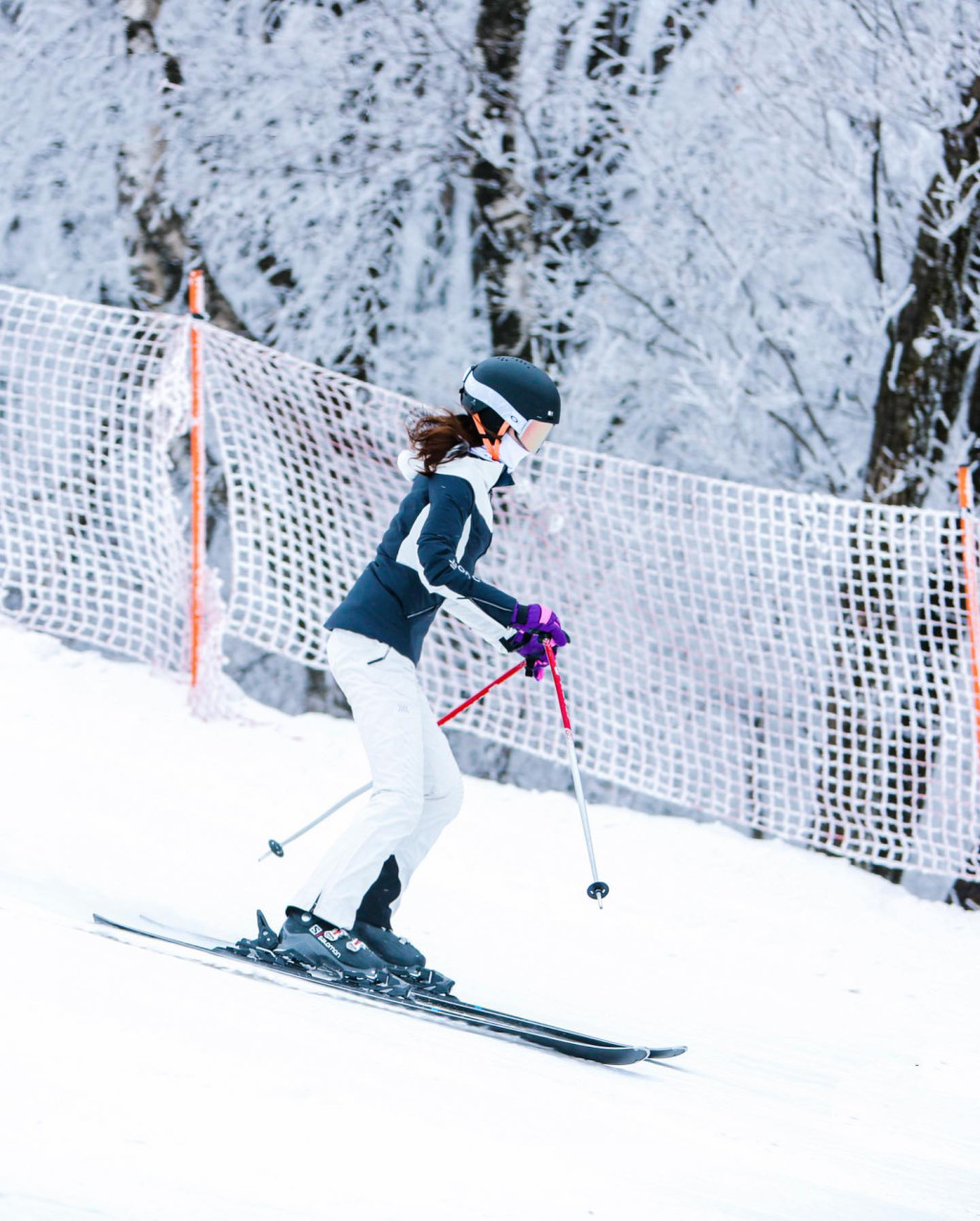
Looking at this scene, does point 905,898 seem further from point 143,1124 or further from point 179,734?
point 143,1124

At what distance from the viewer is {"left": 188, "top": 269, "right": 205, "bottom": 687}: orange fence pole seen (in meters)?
6.77

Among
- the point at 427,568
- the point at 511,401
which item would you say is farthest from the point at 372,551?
the point at 427,568

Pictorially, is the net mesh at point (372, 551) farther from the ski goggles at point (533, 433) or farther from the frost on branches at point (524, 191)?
the frost on branches at point (524, 191)

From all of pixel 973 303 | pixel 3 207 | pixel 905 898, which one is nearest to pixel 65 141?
pixel 3 207

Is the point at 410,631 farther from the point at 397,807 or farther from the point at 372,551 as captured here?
the point at 372,551

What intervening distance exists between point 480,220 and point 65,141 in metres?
3.91

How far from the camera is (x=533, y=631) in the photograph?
4043mm

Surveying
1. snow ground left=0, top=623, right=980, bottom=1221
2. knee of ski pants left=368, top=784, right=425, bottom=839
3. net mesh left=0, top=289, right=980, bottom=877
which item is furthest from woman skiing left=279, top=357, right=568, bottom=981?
net mesh left=0, top=289, right=980, bottom=877

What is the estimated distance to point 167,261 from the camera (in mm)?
11992

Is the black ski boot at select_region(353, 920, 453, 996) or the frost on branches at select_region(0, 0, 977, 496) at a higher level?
the frost on branches at select_region(0, 0, 977, 496)

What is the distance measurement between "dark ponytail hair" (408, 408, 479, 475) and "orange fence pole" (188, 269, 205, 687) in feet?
9.59

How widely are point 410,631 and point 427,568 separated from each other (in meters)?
0.30

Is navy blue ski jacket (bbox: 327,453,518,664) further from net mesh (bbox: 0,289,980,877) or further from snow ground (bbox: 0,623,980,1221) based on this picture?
net mesh (bbox: 0,289,980,877)

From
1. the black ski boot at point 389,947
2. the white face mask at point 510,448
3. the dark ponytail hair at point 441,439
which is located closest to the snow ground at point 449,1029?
the black ski boot at point 389,947
